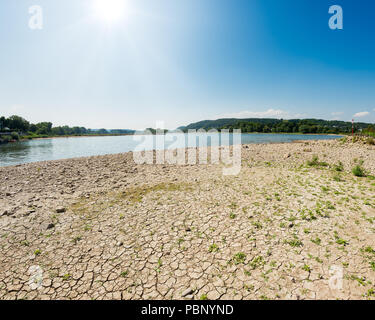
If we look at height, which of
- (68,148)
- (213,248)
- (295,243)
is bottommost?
(213,248)

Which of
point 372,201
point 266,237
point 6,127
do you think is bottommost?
point 266,237

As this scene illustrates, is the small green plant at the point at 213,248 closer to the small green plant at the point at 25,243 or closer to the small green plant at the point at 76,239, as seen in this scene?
the small green plant at the point at 76,239

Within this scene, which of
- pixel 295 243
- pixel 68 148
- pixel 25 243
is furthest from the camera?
pixel 68 148

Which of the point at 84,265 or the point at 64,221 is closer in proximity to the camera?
the point at 84,265

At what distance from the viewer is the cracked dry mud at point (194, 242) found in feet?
12.6

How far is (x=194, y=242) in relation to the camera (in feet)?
17.5

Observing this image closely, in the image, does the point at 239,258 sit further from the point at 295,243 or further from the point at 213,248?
the point at 295,243

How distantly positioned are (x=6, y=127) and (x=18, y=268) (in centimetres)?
12955

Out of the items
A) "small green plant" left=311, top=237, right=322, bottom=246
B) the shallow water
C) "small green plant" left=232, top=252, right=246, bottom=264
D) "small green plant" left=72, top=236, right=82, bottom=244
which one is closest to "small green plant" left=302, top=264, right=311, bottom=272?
"small green plant" left=311, top=237, right=322, bottom=246

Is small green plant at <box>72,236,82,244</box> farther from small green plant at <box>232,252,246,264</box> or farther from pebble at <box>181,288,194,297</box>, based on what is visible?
small green plant at <box>232,252,246,264</box>

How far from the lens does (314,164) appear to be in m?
14.2

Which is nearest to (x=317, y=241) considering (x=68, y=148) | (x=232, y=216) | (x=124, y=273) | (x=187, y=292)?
(x=232, y=216)
